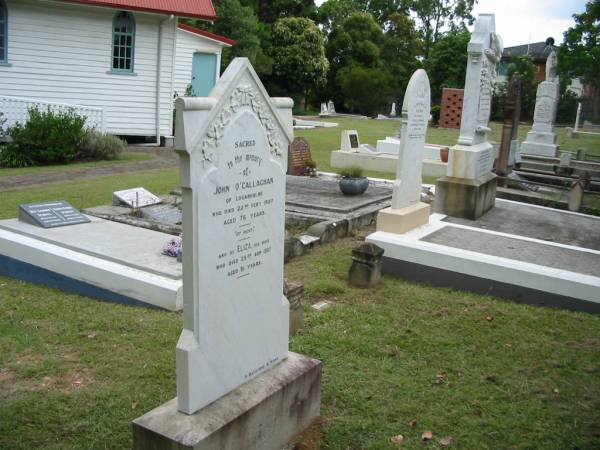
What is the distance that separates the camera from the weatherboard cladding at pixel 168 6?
1748 centimetres

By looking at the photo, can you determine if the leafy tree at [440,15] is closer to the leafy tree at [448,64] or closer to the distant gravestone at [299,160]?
the leafy tree at [448,64]

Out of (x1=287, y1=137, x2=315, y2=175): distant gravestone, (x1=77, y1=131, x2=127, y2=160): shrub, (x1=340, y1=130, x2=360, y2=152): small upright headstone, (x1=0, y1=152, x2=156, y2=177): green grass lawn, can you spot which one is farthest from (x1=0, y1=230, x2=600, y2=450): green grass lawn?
(x1=340, y1=130, x2=360, y2=152): small upright headstone

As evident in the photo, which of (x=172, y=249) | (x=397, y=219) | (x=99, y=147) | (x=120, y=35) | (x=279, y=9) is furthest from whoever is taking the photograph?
(x=279, y=9)

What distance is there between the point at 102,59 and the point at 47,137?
4.00 meters

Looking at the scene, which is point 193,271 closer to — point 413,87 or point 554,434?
point 554,434

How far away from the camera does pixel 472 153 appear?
10.0 metres

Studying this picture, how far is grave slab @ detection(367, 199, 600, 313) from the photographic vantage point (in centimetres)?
689

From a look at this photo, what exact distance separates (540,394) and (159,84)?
16.4m

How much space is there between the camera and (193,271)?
11.4 ft

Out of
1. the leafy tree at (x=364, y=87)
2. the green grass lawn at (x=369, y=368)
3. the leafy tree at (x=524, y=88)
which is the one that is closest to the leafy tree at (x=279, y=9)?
the leafy tree at (x=364, y=87)

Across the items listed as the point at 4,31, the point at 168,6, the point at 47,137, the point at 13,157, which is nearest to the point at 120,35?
the point at 168,6

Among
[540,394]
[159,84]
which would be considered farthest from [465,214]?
[159,84]

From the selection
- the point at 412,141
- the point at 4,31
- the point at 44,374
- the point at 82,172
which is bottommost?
the point at 44,374

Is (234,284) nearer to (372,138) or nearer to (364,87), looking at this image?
(372,138)
